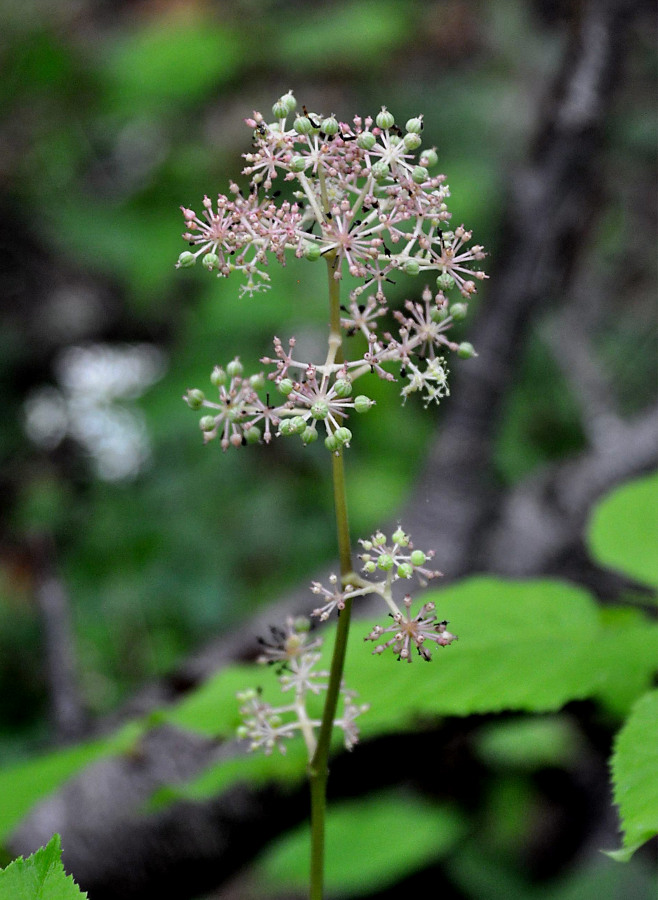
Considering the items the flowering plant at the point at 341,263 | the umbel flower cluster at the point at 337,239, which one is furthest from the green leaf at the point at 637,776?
the umbel flower cluster at the point at 337,239

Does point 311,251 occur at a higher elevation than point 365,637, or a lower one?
higher

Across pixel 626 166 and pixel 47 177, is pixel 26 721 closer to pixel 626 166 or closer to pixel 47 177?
pixel 47 177

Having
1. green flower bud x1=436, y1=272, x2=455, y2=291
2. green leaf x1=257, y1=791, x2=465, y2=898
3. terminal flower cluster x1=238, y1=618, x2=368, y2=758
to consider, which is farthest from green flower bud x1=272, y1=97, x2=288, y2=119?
green leaf x1=257, y1=791, x2=465, y2=898

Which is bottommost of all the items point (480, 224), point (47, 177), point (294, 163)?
point (294, 163)

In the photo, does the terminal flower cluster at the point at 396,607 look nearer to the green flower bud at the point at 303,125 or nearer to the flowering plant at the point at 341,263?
the flowering plant at the point at 341,263

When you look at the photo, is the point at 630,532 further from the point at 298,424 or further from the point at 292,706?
the point at 298,424

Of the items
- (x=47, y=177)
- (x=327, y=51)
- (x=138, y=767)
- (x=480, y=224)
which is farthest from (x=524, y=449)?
(x=47, y=177)

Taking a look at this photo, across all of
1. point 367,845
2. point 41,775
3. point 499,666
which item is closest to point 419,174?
point 499,666
